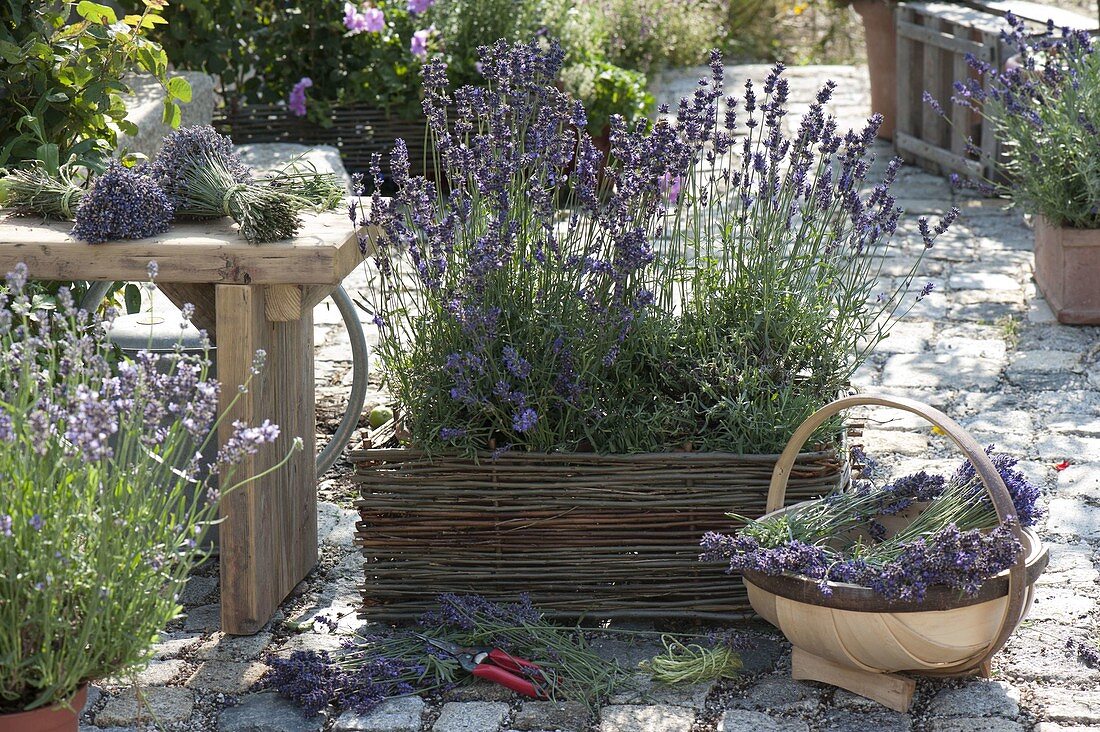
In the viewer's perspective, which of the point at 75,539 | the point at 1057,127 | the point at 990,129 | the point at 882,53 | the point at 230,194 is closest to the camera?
the point at 75,539

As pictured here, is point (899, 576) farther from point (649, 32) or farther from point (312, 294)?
point (649, 32)

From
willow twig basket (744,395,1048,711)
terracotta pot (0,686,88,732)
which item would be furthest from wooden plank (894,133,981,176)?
terracotta pot (0,686,88,732)

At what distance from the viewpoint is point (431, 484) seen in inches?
124

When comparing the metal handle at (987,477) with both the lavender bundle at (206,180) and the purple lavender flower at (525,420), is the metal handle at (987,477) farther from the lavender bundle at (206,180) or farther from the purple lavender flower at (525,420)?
the lavender bundle at (206,180)

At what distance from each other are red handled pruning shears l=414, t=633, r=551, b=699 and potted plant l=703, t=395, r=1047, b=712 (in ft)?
1.52

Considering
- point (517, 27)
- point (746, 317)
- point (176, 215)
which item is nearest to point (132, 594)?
point (176, 215)

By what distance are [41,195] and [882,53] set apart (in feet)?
20.6

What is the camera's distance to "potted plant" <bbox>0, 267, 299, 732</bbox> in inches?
87.4

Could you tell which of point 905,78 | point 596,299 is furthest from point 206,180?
point 905,78

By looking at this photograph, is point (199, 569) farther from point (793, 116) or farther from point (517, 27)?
point (793, 116)

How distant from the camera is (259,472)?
124 inches

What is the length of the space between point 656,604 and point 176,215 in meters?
1.49

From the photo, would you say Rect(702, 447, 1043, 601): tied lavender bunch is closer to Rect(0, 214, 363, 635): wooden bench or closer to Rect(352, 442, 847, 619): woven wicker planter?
Rect(352, 442, 847, 619): woven wicker planter

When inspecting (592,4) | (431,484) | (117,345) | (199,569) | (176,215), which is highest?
(592,4)
